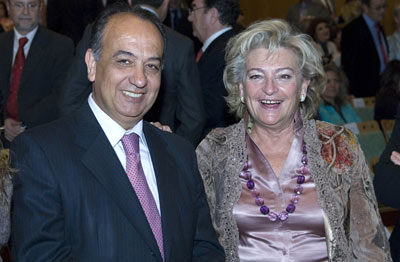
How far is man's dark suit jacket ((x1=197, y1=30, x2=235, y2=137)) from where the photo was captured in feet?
15.7

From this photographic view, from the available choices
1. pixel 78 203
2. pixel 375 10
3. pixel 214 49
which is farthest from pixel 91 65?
pixel 375 10

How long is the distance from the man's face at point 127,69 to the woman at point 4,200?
431 mm

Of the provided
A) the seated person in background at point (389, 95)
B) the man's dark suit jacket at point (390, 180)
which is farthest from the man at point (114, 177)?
the seated person in background at point (389, 95)

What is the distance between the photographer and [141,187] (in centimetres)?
242

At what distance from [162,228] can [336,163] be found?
43.6 inches

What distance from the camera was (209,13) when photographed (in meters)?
5.17

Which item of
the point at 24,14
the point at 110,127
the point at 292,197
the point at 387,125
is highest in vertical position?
the point at 24,14

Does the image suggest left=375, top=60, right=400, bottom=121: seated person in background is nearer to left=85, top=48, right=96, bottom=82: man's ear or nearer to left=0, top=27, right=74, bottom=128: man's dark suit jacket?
left=0, top=27, right=74, bottom=128: man's dark suit jacket

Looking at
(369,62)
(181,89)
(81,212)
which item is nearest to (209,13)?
(181,89)

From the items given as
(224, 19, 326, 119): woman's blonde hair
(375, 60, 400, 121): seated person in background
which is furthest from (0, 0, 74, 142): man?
(375, 60, 400, 121): seated person in background

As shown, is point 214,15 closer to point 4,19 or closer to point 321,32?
point 321,32

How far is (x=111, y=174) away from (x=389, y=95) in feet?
17.0

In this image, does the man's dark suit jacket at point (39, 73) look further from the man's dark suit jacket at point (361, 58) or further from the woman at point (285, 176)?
the man's dark suit jacket at point (361, 58)

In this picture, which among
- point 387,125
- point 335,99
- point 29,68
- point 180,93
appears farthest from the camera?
point 335,99
